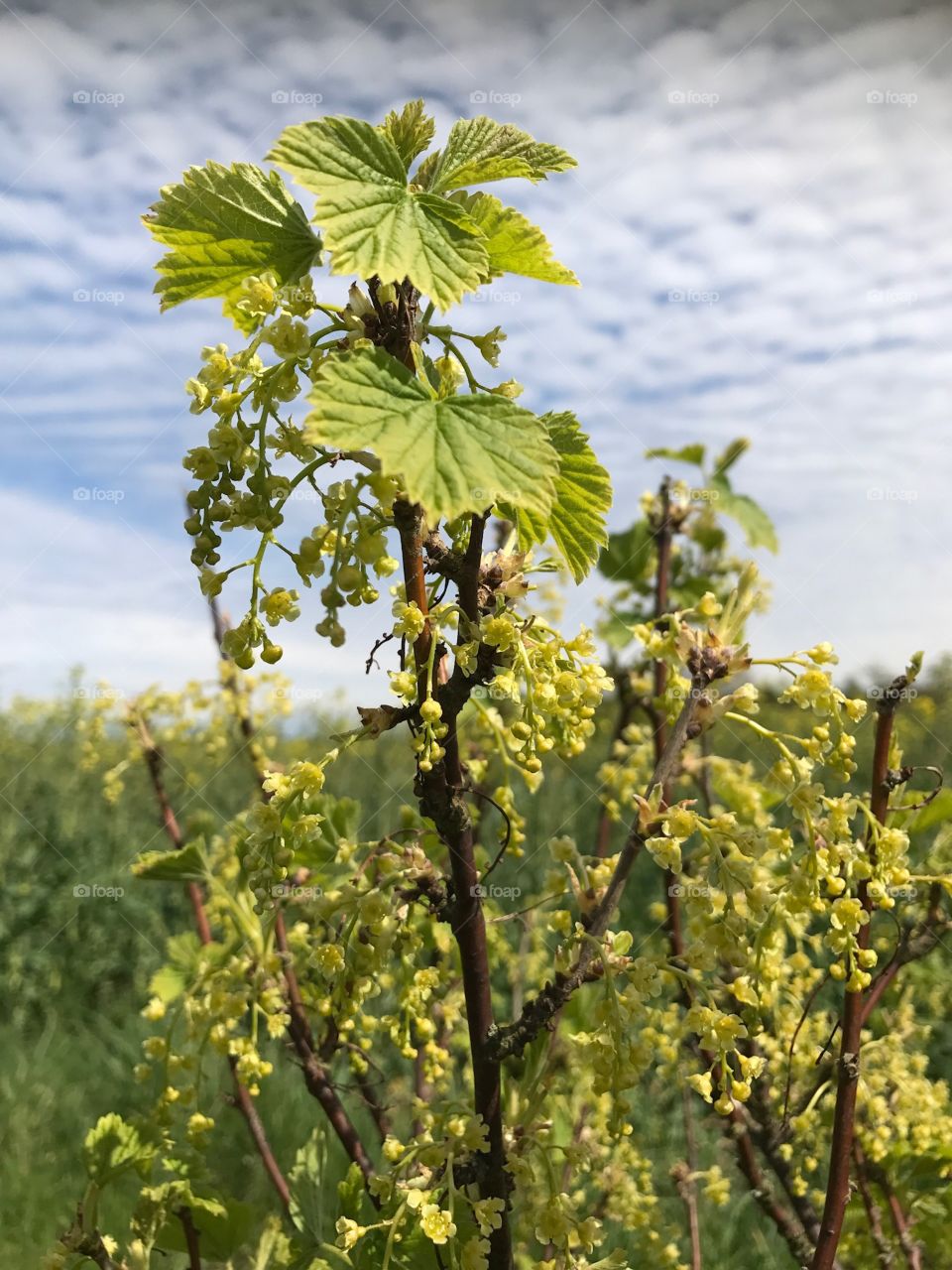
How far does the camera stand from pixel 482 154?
1.04 m

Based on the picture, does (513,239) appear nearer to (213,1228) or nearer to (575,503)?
(575,503)

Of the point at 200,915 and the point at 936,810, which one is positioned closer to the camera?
the point at 936,810

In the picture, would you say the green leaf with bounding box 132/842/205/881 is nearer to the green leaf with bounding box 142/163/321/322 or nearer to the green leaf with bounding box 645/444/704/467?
the green leaf with bounding box 142/163/321/322

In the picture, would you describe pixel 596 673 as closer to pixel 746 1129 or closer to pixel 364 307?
pixel 364 307

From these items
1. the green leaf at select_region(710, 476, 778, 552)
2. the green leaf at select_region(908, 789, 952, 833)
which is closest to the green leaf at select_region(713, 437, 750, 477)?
the green leaf at select_region(710, 476, 778, 552)

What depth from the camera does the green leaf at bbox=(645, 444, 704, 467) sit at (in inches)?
114

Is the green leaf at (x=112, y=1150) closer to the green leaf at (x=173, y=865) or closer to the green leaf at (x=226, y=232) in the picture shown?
the green leaf at (x=173, y=865)

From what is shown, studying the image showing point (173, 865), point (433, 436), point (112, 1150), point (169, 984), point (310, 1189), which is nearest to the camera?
point (433, 436)

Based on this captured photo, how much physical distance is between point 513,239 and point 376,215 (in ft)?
0.65

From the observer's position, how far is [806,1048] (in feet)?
6.07

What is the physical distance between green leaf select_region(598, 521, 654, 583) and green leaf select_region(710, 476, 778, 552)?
0.35m

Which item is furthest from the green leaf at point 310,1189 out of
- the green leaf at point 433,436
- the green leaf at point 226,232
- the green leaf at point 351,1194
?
the green leaf at point 226,232

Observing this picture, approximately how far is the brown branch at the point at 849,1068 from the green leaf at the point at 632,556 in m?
1.34

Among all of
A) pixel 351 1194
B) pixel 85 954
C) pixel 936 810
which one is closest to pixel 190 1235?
pixel 351 1194
